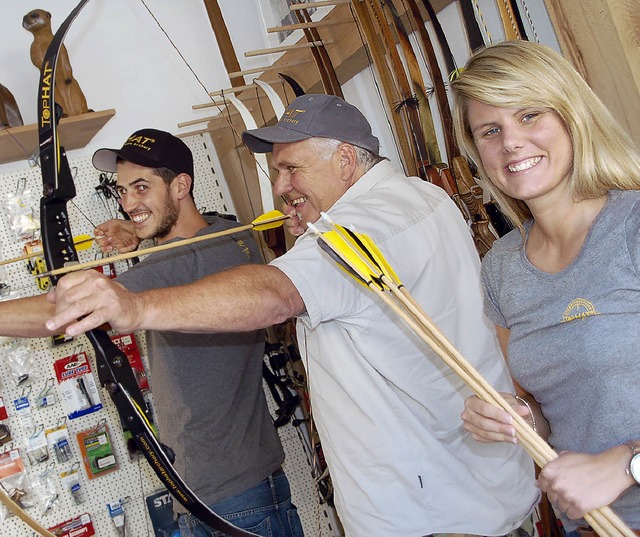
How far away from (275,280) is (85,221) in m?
2.03

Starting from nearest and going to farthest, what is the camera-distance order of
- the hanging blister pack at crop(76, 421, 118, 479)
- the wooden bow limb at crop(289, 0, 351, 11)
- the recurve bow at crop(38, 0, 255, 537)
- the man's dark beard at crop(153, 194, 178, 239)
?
the recurve bow at crop(38, 0, 255, 537), the wooden bow limb at crop(289, 0, 351, 11), the man's dark beard at crop(153, 194, 178, 239), the hanging blister pack at crop(76, 421, 118, 479)

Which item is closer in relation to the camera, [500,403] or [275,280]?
[500,403]

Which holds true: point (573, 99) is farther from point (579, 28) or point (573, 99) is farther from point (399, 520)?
point (399, 520)

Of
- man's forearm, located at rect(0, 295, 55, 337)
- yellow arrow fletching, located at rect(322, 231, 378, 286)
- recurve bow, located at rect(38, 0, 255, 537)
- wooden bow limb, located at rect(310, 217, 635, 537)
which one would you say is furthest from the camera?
man's forearm, located at rect(0, 295, 55, 337)

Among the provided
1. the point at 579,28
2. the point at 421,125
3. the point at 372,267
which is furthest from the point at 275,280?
the point at 421,125

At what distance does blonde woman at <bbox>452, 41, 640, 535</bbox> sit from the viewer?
1062mm

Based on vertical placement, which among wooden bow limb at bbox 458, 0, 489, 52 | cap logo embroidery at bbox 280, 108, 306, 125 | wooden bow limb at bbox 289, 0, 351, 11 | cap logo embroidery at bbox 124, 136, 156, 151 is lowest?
cap logo embroidery at bbox 280, 108, 306, 125

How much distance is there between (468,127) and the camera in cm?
138

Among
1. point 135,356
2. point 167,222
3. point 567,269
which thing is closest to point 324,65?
point 167,222

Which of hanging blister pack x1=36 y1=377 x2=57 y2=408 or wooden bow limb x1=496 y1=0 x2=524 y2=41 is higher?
wooden bow limb x1=496 y1=0 x2=524 y2=41

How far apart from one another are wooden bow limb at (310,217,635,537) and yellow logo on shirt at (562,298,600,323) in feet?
0.52

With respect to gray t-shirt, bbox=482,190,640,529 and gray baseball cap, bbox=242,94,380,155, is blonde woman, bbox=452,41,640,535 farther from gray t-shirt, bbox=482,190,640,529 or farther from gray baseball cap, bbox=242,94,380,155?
gray baseball cap, bbox=242,94,380,155

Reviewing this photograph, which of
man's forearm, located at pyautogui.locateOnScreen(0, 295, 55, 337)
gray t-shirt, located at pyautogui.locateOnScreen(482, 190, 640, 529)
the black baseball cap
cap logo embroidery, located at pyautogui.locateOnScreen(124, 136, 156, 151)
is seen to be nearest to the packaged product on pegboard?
the black baseball cap

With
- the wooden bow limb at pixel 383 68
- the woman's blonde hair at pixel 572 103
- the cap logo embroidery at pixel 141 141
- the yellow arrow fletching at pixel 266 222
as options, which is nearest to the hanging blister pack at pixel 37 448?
the cap logo embroidery at pixel 141 141
